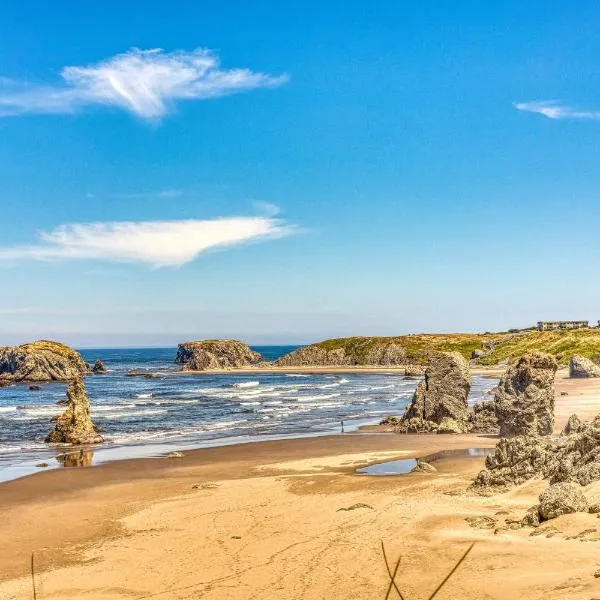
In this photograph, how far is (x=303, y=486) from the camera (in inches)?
982

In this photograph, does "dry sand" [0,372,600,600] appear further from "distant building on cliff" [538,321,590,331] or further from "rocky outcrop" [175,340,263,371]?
"distant building on cliff" [538,321,590,331]

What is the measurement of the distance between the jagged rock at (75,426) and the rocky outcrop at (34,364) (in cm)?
8559

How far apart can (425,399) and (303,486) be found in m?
21.3

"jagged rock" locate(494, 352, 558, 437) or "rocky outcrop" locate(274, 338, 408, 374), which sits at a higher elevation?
"jagged rock" locate(494, 352, 558, 437)

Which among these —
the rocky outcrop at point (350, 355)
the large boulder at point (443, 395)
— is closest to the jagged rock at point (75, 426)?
the large boulder at point (443, 395)

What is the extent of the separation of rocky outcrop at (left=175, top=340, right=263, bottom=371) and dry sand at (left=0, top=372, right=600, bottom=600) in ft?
464

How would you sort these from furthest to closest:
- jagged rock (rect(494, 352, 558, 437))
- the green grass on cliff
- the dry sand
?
1. the green grass on cliff
2. jagged rock (rect(494, 352, 558, 437))
3. the dry sand

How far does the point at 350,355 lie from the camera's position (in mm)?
177500

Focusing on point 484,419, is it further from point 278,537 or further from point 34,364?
point 34,364

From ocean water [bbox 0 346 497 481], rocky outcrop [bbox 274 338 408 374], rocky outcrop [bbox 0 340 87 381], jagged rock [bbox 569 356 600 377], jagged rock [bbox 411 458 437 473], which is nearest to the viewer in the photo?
jagged rock [bbox 411 458 437 473]

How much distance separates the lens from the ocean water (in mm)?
38375

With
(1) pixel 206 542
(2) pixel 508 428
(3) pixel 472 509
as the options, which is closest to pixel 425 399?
(2) pixel 508 428

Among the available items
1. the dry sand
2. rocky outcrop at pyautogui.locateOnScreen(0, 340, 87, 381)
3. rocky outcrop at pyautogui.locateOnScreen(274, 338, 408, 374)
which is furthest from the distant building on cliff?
the dry sand

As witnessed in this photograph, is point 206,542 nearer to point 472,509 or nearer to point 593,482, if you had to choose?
point 472,509
